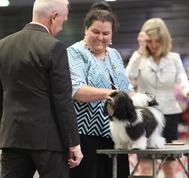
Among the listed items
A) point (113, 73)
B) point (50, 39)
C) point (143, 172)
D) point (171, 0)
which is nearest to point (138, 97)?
point (113, 73)

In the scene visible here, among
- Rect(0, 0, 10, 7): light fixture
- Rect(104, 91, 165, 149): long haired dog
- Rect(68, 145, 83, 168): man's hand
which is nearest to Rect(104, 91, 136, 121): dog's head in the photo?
Rect(104, 91, 165, 149): long haired dog

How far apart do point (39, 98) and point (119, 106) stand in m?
0.79

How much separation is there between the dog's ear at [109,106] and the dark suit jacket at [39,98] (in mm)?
624

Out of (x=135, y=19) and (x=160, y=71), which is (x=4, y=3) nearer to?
(x=135, y=19)

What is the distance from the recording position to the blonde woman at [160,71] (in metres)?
4.91

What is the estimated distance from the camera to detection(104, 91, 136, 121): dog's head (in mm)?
3330

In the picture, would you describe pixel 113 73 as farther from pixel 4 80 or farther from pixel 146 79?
pixel 146 79

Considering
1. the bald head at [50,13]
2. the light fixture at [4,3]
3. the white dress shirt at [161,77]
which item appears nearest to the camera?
the bald head at [50,13]

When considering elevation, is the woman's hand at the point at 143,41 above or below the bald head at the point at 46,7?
below

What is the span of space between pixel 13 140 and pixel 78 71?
2.72 ft

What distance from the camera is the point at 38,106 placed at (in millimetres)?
2691

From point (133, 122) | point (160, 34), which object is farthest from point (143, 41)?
point (133, 122)

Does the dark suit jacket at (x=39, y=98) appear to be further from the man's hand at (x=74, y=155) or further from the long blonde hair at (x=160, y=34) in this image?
the long blonde hair at (x=160, y=34)

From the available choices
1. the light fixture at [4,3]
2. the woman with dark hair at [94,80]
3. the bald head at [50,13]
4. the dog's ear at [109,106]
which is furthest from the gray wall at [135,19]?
the bald head at [50,13]
